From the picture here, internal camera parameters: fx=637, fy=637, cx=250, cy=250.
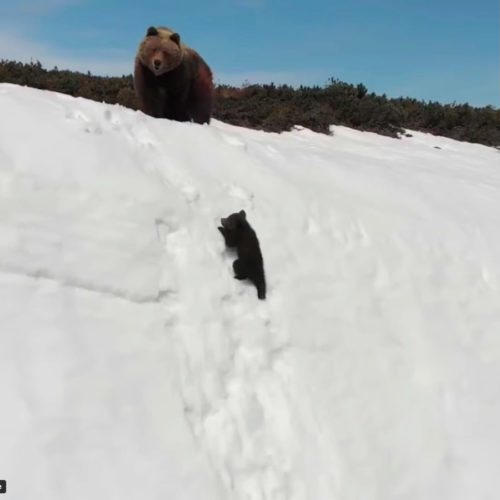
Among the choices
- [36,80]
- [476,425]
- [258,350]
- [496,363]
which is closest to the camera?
[258,350]

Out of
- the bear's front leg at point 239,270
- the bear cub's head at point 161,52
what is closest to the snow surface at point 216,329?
the bear's front leg at point 239,270

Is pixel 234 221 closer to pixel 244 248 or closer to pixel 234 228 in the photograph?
pixel 234 228

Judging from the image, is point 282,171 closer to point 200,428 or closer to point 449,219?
point 449,219

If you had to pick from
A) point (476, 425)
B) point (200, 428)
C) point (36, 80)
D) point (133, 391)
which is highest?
point (36, 80)

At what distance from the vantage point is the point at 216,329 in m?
4.27

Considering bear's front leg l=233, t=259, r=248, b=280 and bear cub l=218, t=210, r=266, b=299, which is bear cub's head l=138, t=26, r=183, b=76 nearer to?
bear cub l=218, t=210, r=266, b=299

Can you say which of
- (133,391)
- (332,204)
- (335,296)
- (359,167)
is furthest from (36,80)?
(133,391)

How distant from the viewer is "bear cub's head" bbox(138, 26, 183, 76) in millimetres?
7207

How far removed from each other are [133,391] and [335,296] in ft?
6.83

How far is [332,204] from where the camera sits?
19.5 feet

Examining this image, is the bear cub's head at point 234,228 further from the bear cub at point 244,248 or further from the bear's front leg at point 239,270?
the bear's front leg at point 239,270

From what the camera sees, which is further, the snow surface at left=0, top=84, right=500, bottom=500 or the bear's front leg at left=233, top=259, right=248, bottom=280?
the bear's front leg at left=233, top=259, right=248, bottom=280

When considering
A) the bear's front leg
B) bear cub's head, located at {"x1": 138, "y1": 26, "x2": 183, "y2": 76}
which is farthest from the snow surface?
bear cub's head, located at {"x1": 138, "y1": 26, "x2": 183, "y2": 76}

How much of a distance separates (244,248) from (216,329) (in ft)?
2.67
